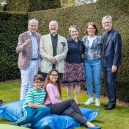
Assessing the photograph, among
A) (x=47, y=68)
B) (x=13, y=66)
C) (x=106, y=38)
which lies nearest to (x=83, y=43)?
(x=106, y=38)

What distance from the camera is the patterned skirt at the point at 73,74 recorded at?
6.63 metres

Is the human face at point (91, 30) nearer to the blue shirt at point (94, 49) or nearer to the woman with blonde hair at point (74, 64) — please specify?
the blue shirt at point (94, 49)

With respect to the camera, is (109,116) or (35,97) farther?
(109,116)

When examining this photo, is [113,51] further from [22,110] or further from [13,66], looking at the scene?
[13,66]

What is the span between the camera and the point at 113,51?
6.35 meters

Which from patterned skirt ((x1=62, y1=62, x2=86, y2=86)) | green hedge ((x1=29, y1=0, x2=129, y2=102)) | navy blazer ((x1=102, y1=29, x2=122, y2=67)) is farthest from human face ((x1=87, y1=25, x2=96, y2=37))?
green hedge ((x1=29, y1=0, x2=129, y2=102))

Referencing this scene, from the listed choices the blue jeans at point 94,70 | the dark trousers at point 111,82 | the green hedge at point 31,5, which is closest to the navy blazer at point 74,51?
the blue jeans at point 94,70

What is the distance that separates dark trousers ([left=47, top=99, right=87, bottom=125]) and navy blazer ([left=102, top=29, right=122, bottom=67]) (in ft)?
4.96

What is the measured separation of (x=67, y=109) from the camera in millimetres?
5402

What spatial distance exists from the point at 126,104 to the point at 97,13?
9.35ft

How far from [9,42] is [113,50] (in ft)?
19.9

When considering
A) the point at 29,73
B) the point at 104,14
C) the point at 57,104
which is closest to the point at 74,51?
the point at 29,73

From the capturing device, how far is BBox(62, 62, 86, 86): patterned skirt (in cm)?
663

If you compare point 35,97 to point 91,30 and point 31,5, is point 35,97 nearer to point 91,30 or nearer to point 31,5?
point 91,30
